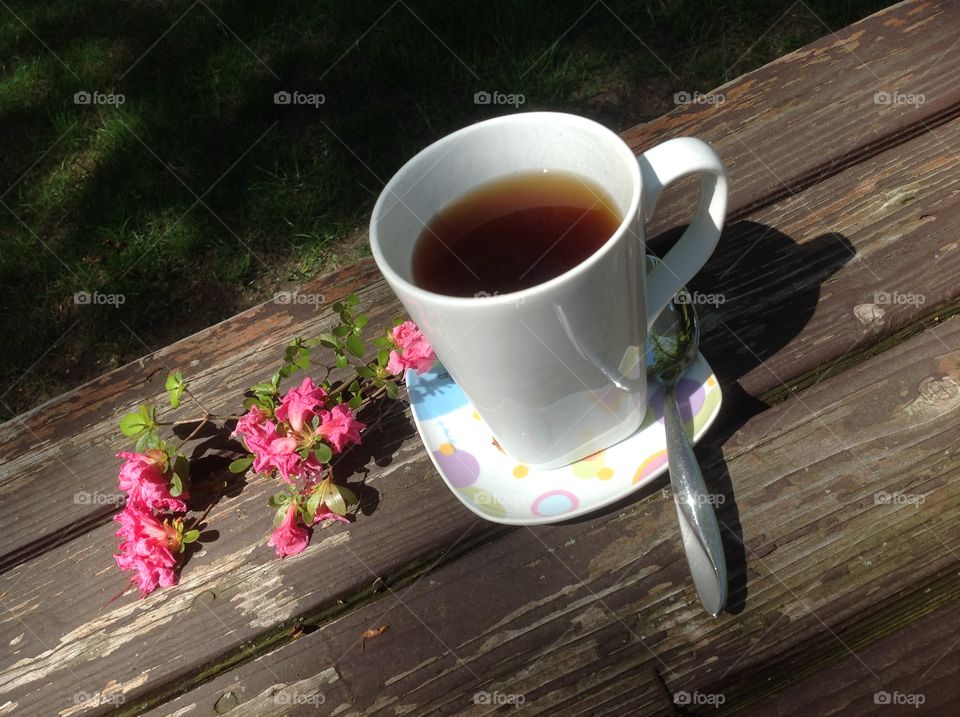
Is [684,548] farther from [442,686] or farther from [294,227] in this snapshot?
[294,227]

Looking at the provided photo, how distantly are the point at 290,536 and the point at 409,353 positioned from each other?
29cm

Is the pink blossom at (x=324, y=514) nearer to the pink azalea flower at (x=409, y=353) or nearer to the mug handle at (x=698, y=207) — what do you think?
the pink azalea flower at (x=409, y=353)

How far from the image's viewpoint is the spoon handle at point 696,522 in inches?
34.7

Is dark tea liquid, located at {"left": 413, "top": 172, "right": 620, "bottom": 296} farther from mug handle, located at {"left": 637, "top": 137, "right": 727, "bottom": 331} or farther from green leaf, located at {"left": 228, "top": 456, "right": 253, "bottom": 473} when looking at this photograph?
green leaf, located at {"left": 228, "top": 456, "right": 253, "bottom": 473}

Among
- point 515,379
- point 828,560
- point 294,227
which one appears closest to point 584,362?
point 515,379

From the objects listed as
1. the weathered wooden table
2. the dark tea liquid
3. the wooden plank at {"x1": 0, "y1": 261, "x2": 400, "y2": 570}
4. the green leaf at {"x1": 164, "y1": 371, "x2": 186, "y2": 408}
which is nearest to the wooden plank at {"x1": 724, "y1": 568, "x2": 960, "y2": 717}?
the weathered wooden table

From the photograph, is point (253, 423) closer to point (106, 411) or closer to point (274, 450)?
point (274, 450)

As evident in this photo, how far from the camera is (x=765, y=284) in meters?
1.12

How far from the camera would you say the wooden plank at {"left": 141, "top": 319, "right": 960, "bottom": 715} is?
A: 872 millimetres

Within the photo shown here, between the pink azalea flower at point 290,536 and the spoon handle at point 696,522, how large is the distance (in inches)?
19.2

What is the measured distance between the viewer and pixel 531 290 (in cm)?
73

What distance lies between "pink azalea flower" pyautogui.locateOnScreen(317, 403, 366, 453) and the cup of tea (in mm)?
210

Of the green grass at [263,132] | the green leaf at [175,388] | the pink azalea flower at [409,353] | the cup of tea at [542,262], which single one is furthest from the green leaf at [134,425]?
the green grass at [263,132]

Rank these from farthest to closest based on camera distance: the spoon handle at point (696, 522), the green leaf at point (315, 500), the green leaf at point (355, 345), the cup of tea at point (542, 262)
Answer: the green leaf at point (355, 345)
the green leaf at point (315, 500)
the spoon handle at point (696, 522)
the cup of tea at point (542, 262)
